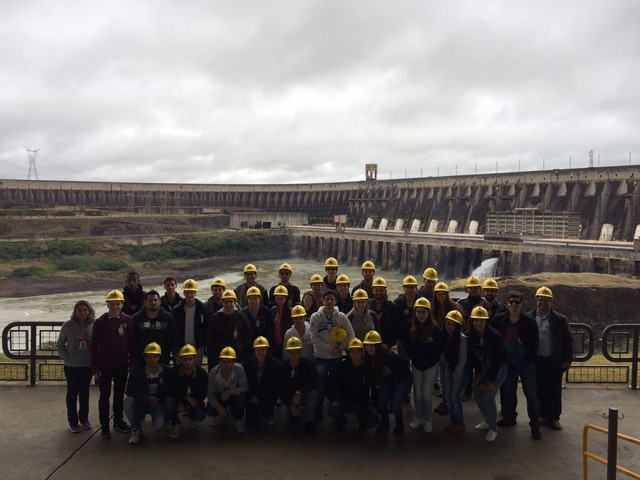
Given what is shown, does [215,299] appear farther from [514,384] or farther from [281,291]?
[514,384]

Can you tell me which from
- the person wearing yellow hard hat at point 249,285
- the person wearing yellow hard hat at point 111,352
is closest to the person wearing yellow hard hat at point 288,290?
the person wearing yellow hard hat at point 249,285

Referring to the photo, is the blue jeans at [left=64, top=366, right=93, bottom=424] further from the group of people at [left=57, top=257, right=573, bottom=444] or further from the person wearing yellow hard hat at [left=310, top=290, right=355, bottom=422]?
the person wearing yellow hard hat at [left=310, top=290, right=355, bottom=422]

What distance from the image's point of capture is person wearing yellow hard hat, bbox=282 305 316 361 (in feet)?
19.1

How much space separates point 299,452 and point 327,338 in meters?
1.20

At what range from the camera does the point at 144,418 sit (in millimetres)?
5852

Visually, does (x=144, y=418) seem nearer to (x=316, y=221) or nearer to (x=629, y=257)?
(x=629, y=257)

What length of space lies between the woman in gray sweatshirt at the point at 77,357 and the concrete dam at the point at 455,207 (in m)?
26.4

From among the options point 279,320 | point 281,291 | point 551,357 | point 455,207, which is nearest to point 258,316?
point 279,320

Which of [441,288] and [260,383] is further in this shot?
[441,288]

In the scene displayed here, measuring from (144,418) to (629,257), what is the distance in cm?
2610

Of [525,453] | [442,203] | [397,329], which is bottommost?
[525,453]

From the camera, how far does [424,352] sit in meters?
5.55

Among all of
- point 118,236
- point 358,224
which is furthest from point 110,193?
point 358,224

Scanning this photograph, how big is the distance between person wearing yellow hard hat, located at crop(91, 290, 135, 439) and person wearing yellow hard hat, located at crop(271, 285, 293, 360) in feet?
5.09
